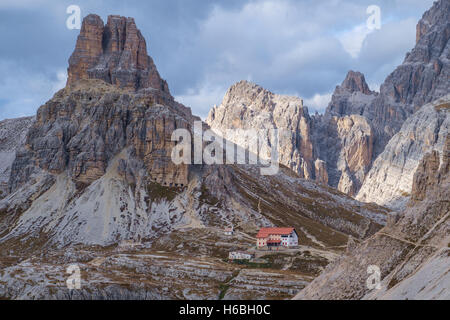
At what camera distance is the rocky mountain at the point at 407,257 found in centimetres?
8562

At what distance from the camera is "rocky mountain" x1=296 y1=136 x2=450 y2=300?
85.6 meters

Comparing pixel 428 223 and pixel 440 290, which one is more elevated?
pixel 428 223

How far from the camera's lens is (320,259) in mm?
179625

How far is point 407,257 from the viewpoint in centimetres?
9481

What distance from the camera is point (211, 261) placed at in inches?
7293
